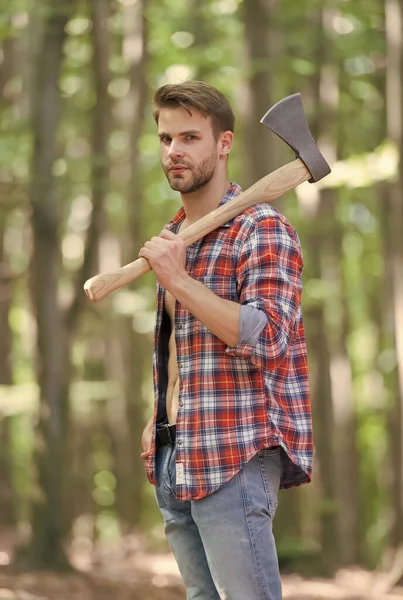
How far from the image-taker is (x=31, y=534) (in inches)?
410

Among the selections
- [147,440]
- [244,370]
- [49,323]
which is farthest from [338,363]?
[244,370]

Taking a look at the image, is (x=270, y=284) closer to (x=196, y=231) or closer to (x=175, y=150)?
(x=196, y=231)

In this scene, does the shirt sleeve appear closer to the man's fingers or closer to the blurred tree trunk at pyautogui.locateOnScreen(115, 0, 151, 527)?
the man's fingers

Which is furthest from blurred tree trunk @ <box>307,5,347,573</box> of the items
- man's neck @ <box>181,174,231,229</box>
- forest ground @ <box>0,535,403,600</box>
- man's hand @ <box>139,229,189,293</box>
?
man's hand @ <box>139,229,189,293</box>

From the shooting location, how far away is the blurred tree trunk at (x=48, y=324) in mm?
10281

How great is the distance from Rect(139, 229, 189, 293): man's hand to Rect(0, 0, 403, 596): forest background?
19.8ft

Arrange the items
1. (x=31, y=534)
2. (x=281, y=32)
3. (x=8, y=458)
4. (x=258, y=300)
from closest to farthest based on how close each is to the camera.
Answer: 1. (x=258, y=300)
2. (x=31, y=534)
3. (x=281, y=32)
4. (x=8, y=458)

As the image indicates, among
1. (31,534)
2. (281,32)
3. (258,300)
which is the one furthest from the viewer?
(281,32)

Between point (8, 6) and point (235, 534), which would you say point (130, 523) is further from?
point (235, 534)

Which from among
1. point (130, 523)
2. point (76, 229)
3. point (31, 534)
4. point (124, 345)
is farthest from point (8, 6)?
point (76, 229)

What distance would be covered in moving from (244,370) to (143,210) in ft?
42.8

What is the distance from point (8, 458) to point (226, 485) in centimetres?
1472

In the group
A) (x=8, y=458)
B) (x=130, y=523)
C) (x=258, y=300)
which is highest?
(x=258, y=300)

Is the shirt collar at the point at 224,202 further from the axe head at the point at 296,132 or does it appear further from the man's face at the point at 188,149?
the axe head at the point at 296,132
